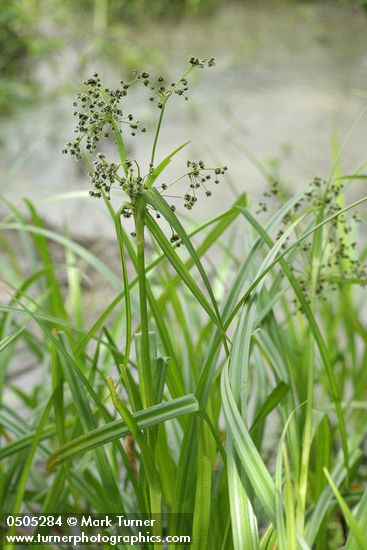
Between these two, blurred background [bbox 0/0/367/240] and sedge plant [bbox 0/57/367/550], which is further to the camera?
blurred background [bbox 0/0/367/240]

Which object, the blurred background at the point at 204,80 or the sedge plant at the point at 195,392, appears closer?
the sedge plant at the point at 195,392

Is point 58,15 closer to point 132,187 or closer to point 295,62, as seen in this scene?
point 295,62

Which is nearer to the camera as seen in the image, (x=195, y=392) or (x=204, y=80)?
(x=195, y=392)

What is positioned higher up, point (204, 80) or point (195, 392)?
point (204, 80)

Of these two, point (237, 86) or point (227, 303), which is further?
point (237, 86)

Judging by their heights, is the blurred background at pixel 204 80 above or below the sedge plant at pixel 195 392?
above

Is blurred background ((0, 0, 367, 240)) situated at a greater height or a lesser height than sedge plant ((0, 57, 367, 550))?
greater

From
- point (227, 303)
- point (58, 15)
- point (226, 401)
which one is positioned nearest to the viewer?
point (226, 401)

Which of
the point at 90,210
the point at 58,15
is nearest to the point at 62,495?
the point at 90,210
